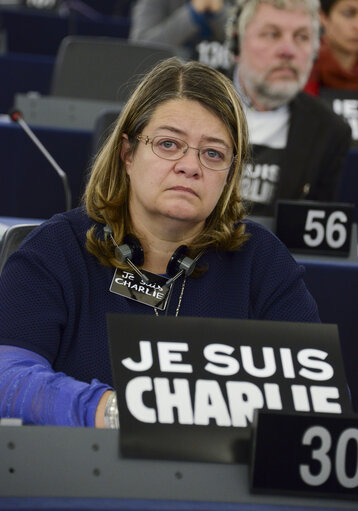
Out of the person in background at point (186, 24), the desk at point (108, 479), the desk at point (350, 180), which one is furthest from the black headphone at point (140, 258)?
the person in background at point (186, 24)

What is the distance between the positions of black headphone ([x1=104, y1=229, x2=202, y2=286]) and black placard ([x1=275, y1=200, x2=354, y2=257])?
0.68m

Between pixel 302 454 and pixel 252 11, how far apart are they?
2.54m

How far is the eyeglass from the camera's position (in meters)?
1.73

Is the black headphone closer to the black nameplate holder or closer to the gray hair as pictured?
the black nameplate holder

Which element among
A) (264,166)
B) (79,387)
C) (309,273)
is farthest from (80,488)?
(264,166)

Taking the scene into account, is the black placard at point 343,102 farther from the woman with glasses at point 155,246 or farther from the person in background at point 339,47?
the woman with glasses at point 155,246

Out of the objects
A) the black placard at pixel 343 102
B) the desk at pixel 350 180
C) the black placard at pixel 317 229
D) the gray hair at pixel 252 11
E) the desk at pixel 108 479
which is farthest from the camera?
the black placard at pixel 343 102

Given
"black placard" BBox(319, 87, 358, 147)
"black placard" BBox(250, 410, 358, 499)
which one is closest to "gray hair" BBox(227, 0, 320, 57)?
"black placard" BBox(319, 87, 358, 147)

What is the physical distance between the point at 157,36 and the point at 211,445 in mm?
4576

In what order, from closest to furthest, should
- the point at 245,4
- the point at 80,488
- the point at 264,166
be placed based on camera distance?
the point at 80,488, the point at 264,166, the point at 245,4

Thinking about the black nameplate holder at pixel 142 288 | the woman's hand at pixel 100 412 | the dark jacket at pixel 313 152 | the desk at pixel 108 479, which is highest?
the dark jacket at pixel 313 152

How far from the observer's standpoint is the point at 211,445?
1123mm

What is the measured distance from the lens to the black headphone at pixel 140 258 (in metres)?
1.71

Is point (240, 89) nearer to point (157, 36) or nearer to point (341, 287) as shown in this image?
point (341, 287)
